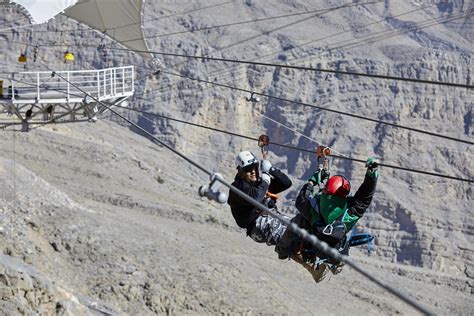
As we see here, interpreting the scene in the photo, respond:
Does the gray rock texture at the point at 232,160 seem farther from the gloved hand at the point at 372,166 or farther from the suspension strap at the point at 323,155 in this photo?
the gloved hand at the point at 372,166

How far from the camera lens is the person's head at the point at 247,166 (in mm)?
18828

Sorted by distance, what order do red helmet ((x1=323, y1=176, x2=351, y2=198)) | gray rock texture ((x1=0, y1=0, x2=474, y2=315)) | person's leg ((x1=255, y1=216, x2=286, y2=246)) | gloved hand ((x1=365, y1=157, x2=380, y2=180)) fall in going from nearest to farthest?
1. gloved hand ((x1=365, y1=157, x2=380, y2=180))
2. red helmet ((x1=323, y1=176, x2=351, y2=198))
3. person's leg ((x1=255, y1=216, x2=286, y2=246))
4. gray rock texture ((x1=0, y1=0, x2=474, y2=315))

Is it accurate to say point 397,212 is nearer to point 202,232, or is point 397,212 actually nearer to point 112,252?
point 202,232

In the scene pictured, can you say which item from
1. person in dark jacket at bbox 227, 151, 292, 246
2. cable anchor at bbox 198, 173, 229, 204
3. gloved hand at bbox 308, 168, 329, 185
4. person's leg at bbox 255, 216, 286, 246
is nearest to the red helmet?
gloved hand at bbox 308, 168, 329, 185

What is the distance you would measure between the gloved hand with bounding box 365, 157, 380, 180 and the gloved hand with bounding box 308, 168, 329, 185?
1.65 m

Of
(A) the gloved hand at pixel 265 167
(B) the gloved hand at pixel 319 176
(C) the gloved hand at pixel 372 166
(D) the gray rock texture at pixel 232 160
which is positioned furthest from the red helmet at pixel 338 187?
(D) the gray rock texture at pixel 232 160

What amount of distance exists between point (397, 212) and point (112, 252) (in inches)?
2526

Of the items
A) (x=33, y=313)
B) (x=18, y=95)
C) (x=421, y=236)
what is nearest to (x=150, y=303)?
(x=33, y=313)

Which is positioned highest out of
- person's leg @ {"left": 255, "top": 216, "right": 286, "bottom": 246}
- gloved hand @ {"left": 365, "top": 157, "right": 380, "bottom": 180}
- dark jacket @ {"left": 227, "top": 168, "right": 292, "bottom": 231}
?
gloved hand @ {"left": 365, "top": 157, "right": 380, "bottom": 180}

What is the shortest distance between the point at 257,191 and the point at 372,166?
229 cm

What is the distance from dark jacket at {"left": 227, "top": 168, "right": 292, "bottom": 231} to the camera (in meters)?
18.9

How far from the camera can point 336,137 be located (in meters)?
119

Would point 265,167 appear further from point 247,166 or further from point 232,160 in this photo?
point 232,160

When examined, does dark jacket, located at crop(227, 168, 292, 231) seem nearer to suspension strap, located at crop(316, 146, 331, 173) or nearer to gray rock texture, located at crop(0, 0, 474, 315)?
suspension strap, located at crop(316, 146, 331, 173)
